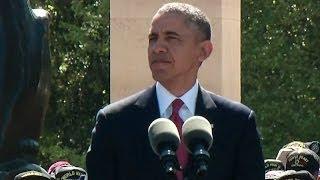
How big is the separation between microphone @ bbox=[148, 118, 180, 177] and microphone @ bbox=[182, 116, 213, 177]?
0.15 feet

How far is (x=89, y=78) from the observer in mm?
28969

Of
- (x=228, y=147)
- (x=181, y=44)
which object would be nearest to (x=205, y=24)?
(x=181, y=44)

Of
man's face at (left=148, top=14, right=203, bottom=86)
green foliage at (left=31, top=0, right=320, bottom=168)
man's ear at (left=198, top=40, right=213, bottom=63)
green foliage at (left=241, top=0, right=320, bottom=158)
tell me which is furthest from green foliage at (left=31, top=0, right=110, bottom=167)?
man's face at (left=148, top=14, right=203, bottom=86)

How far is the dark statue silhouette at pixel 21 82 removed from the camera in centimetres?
847

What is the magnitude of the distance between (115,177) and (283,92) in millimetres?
21832

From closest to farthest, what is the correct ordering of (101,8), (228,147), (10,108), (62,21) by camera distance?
(228,147), (10,108), (101,8), (62,21)

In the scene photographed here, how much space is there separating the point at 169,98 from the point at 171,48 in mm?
251

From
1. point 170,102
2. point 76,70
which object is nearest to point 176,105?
point 170,102

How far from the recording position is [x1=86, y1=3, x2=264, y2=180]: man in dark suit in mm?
5227

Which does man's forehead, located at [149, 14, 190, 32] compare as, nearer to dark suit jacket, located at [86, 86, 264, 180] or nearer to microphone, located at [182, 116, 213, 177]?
dark suit jacket, located at [86, 86, 264, 180]

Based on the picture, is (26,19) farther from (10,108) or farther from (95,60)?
(95,60)

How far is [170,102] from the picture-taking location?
5367 millimetres

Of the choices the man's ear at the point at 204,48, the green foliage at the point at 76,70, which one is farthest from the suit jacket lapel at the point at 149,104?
the green foliage at the point at 76,70

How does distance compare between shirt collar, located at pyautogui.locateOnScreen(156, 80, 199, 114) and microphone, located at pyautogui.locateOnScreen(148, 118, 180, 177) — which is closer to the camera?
microphone, located at pyautogui.locateOnScreen(148, 118, 180, 177)
